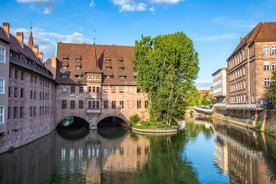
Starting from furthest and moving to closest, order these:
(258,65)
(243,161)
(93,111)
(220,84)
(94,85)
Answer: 1. (220,84)
2. (94,85)
3. (93,111)
4. (258,65)
5. (243,161)

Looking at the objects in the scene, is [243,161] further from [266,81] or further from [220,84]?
[220,84]

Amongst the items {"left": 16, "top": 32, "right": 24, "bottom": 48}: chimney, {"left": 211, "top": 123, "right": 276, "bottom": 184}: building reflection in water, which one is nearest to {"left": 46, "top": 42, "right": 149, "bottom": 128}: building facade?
{"left": 16, "top": 32, "right": 24, "bottom": 48}: chimney

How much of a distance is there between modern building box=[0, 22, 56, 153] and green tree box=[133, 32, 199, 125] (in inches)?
705

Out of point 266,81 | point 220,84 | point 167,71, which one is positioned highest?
point 220,84

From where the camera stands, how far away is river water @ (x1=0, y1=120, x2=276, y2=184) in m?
21.8

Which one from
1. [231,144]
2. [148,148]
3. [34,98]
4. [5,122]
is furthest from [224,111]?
[5,122]

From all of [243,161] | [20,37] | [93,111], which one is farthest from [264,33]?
[20,37]

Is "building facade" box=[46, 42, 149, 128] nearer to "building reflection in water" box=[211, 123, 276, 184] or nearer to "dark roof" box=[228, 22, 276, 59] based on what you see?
"dark roof" box=[228, 22, 276, 59]

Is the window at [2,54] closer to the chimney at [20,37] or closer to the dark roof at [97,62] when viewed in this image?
the chimney at [20,37]

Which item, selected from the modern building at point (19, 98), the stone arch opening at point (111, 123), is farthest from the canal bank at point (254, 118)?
the modern building at point (19, 98)

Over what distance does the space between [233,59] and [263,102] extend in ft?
74.2

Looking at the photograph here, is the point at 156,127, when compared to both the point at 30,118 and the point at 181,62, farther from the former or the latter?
the point at 30,118

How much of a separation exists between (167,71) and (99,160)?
26855mm

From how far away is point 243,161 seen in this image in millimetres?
27891
